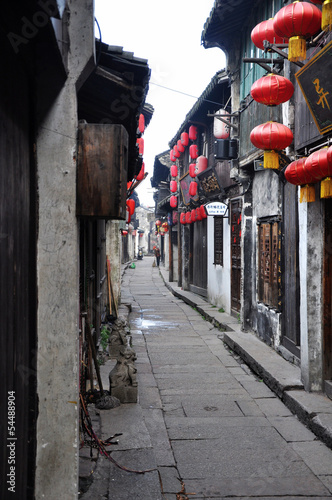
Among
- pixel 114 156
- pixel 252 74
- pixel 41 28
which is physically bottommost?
pixel 114 156

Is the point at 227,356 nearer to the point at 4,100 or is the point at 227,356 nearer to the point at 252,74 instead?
the point at 252,74

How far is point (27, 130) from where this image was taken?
321 cm

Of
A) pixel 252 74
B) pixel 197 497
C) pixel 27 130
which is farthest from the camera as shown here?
pixel 252 74

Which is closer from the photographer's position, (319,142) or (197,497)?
(197,497)

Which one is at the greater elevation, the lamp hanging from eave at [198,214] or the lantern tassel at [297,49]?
the lantern tassel at [297,49]

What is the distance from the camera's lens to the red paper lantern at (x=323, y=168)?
599 centimetres

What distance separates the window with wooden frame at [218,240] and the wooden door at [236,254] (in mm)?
1343

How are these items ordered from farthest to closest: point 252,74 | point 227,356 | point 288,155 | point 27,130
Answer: point 252,74 < point 227,356 < point 288,155 < point 27,130

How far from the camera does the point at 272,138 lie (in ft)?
24.8

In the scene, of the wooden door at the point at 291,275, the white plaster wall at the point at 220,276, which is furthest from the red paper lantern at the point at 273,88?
the white plaster wall at the point at 220,276

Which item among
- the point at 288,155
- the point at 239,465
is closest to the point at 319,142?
the point at 288,155

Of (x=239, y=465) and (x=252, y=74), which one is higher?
(x=252, y=74)

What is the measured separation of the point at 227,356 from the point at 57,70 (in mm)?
8334

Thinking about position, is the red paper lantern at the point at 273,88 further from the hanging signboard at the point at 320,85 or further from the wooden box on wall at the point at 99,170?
the wooden box on wall at the point at 99,170
